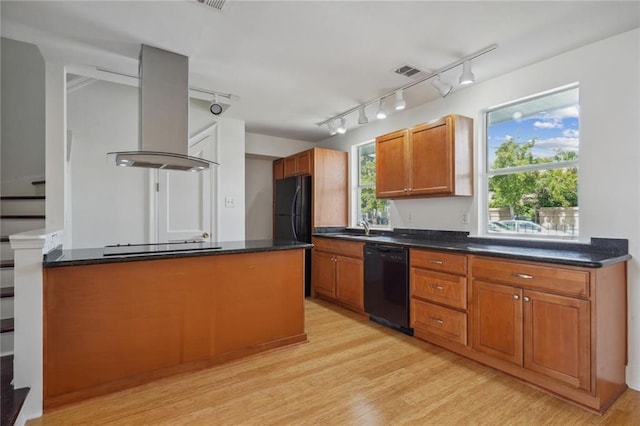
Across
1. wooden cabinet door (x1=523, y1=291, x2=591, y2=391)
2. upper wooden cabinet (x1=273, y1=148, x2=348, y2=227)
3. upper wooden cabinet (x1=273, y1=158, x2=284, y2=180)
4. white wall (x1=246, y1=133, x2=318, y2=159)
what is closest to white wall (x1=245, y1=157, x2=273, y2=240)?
upper wooden cabinet (x1=273, y1=158, x2=284, y2=180)

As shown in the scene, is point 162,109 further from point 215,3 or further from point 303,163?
point 303,163

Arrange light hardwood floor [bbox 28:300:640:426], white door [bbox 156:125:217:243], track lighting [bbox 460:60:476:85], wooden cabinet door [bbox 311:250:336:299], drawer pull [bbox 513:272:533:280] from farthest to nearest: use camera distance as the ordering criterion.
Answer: wooden cabinet door [bbox 311:250:336:299], white door [bbox 156:125:217:243], track lighting [bbox 460:60:476:85], drawer pull [bbox 513:272:533:280], light hardwood floor [bbox 28:300:640:426]

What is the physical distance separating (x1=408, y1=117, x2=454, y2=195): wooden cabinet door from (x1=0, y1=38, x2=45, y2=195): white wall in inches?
171

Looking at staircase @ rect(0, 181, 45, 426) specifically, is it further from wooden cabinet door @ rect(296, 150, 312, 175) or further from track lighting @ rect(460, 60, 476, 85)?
track lighting @ rect(460, 60, 476, 85)

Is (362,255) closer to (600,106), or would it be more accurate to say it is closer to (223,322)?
(223,322)

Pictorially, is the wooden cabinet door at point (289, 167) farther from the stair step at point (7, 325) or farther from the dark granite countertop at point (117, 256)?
the stair step at point (7, 325)

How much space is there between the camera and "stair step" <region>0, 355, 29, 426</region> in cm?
155

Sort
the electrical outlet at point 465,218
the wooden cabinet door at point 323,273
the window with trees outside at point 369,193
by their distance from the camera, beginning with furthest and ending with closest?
1. the window with trees outside at point 369,193
2. the wooden cabinet door at point 323,273
3. the electrical outlet at point 465,218

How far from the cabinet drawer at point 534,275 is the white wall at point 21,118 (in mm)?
4798

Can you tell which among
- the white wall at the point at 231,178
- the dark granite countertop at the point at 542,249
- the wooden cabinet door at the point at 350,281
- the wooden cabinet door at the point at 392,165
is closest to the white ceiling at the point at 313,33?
the wooden cabinet door at the point at 392,165

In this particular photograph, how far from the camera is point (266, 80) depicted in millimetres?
3125

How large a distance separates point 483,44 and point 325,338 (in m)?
2.92

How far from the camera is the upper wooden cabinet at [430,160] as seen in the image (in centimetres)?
314

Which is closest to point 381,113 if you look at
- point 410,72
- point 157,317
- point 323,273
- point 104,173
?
point 410,72
